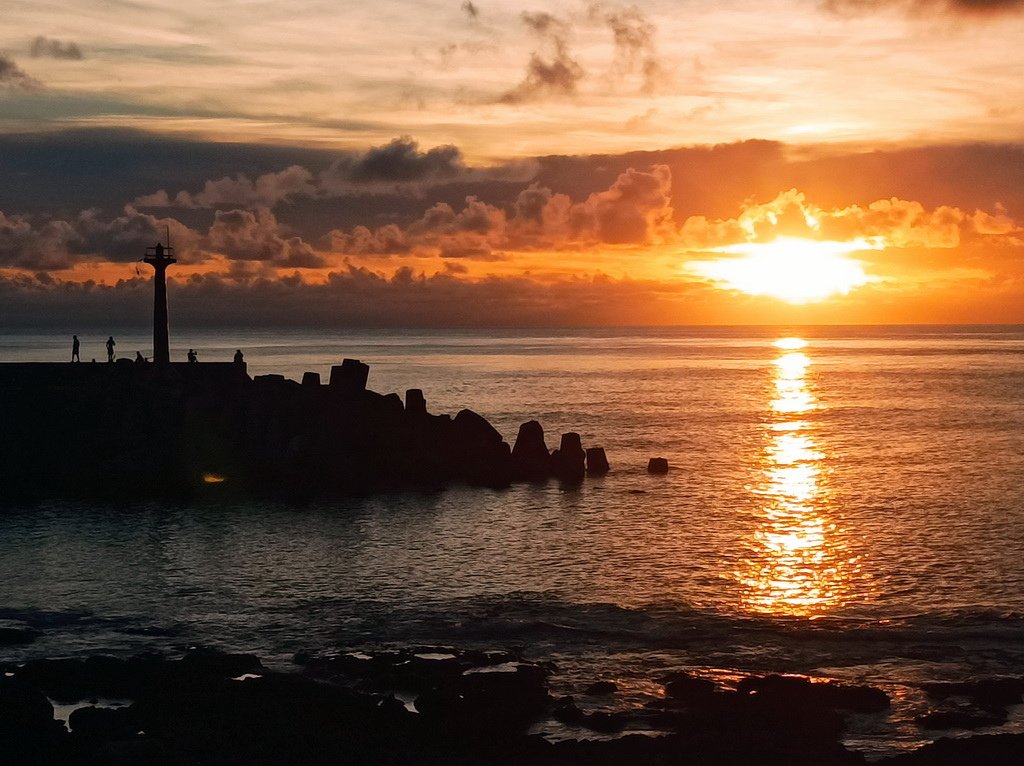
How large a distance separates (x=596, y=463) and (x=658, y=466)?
404 cm

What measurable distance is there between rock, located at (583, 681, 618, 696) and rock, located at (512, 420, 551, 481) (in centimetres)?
3555

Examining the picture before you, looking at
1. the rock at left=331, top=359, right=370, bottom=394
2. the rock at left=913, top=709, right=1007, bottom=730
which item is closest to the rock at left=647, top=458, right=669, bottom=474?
the rock at left=331, top=359, right=370, bottom=394

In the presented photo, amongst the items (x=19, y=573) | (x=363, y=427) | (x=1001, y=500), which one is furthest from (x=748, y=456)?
(x=19, y=573)

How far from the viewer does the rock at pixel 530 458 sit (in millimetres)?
64688

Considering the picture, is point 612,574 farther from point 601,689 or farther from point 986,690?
point 986,690

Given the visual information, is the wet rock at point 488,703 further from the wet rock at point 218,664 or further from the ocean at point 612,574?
the wet rock at point 218,664

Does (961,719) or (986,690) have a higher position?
(986,690)

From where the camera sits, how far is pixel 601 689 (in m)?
28.4

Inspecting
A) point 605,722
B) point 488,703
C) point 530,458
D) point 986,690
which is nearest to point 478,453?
point 530,458

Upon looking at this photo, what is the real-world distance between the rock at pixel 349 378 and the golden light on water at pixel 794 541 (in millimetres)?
24342

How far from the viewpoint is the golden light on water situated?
1542 inches

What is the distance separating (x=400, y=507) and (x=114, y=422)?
19157 mm

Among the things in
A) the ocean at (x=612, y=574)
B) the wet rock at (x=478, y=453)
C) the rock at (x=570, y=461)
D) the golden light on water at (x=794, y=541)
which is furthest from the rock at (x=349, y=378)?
the golden light on water at (x=794, y=541)

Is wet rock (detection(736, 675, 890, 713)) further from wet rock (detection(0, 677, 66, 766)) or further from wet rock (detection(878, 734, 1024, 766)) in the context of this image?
wet rock (detection(0, 677, 66, 766))
